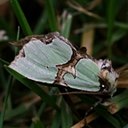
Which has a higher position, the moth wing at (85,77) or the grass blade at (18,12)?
the grass blade at (18,12)

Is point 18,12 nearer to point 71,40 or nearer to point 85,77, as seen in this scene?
point 85,77

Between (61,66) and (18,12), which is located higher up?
(18,12)

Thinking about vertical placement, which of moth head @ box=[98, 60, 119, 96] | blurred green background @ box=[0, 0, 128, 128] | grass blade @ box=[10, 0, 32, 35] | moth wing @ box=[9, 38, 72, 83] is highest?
grass blade @ box=[10, 0, 32, 35]

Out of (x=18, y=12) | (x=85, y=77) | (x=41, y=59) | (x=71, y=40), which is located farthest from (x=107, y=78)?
(x=71, y=40)

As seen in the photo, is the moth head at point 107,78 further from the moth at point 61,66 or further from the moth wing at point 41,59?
the moth wing at point 41,59

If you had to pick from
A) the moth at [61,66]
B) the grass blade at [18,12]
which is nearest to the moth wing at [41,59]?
the moth at [61,66]

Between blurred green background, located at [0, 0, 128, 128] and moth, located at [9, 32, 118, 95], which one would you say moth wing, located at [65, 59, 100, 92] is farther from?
blurred green background, located at [0, 0, 128, 128]

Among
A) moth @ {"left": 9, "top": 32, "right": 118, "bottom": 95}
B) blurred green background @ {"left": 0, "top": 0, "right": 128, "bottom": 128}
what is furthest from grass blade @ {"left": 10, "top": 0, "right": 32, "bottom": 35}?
moth @ {"left": 9, "top": 32, "right": 118, "bottom": 95}
